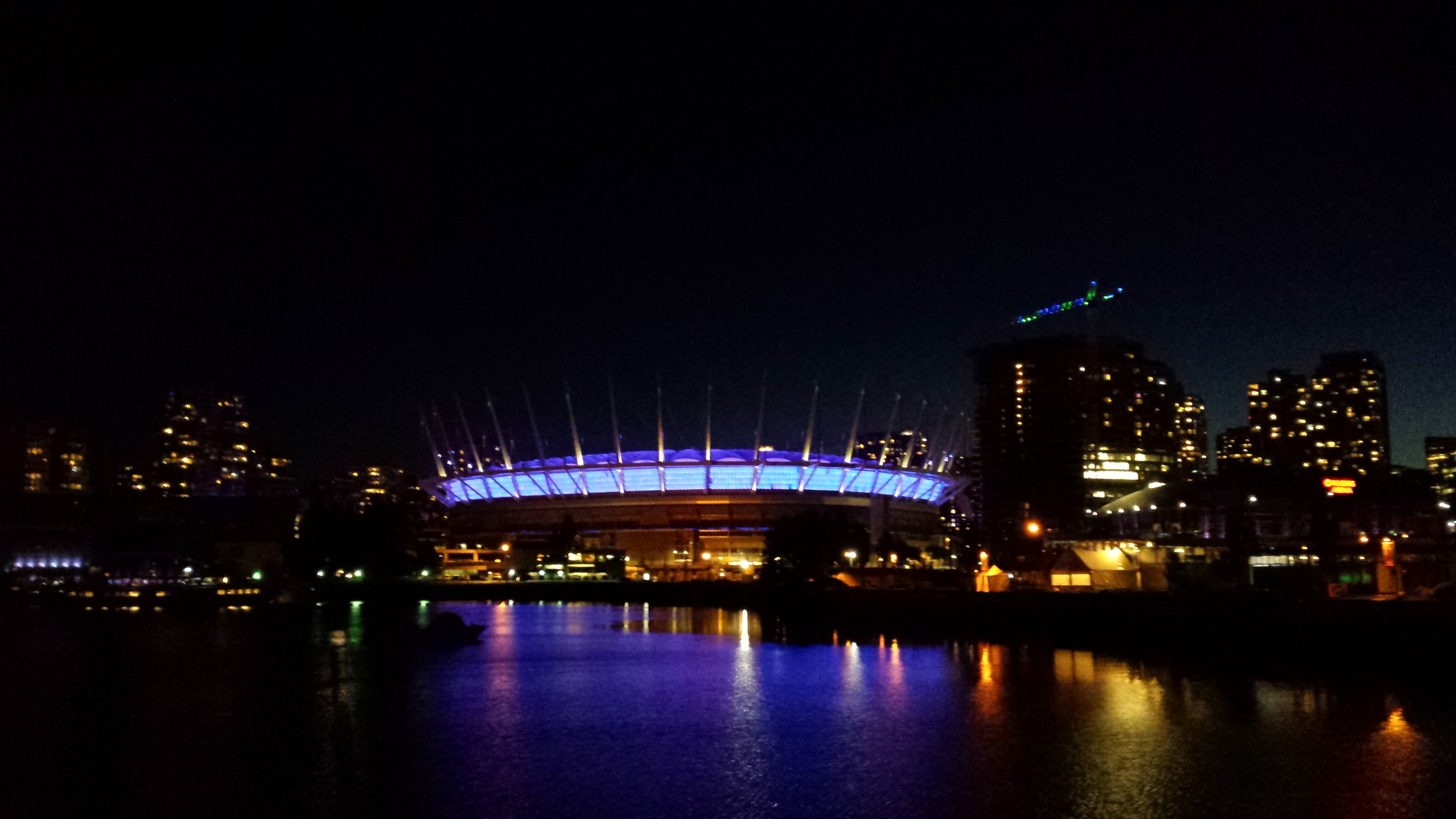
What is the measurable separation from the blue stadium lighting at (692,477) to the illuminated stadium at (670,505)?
0.16 meters

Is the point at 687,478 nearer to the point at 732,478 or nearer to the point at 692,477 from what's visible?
the point at 692,477

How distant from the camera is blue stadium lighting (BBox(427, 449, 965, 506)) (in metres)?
138

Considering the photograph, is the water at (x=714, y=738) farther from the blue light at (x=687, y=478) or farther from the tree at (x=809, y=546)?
the blue light at (x=687, y=478)

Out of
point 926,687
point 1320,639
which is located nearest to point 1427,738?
point 926,687

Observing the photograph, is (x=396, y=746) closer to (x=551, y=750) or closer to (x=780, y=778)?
(x=551, y=750)

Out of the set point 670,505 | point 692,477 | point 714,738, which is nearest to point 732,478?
point 692,477

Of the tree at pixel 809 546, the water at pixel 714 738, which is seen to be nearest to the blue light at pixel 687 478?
the tree at pixel 809 546

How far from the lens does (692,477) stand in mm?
139125

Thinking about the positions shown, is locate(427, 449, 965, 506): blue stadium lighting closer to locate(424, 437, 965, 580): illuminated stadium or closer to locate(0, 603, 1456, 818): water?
locate(424, 437, 965, 580): illuminated stadium

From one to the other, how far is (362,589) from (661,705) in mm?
92296

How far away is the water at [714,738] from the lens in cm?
1859

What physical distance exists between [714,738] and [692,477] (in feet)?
375

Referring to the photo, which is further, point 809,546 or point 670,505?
point 670,505

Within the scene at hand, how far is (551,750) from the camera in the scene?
23.3 metres
